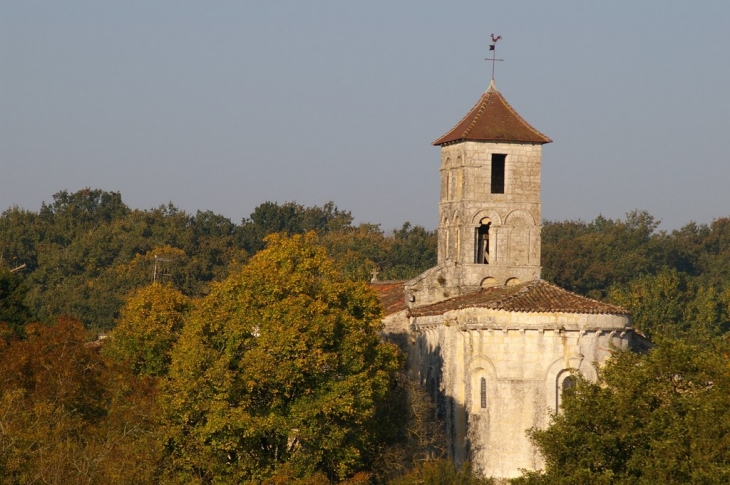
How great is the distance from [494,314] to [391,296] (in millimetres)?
10580

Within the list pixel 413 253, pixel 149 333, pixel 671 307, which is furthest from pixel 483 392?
pixel 413 253

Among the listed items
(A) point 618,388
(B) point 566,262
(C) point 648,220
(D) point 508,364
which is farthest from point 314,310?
(C) point 648,220

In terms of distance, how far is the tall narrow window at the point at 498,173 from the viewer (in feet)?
161

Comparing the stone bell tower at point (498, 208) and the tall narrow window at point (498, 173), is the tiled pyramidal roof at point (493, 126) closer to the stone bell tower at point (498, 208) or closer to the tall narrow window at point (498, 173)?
the stone bell tower at point (498, 208)

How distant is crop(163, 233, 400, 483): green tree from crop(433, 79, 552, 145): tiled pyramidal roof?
906 centimetres

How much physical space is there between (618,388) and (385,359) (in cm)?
1006

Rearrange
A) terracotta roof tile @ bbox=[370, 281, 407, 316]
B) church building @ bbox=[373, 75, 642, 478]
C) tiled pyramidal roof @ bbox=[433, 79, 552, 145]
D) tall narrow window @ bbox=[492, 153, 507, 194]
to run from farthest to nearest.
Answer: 1. terracotta roof tile @ bbox=[370, 281, 407, 316]
2. tall narrow window @ bbox=[492, 153, 507, 194]
3. tiled pyramidal roof @ bbox=[433, 79, 552, 145]
4. church building @ bbox=[373, 75, 642, 478]

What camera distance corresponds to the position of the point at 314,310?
4006 centimetres

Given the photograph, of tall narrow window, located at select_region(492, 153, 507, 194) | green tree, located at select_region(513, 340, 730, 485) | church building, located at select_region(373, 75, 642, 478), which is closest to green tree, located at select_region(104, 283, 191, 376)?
church building, located at select_region(373, 75, 642, 478)

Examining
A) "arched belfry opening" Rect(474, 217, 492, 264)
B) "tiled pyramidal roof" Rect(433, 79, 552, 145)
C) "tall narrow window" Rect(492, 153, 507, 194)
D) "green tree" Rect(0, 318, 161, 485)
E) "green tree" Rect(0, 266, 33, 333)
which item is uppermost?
"tiled pyramidal roof" Rect(433, 79, 552, 145)

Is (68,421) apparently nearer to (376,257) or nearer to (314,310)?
(314,310)

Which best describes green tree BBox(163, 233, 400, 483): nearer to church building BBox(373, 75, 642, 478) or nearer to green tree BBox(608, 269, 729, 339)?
church building BBox(373, 75, 642, 478)

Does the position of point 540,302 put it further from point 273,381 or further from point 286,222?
point 286,222

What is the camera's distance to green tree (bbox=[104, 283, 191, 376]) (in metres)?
48.6
